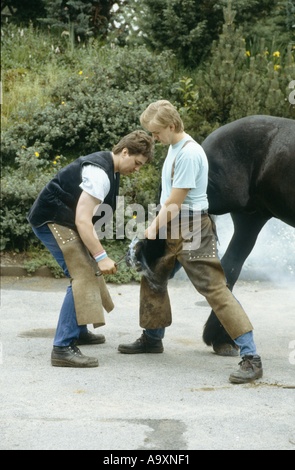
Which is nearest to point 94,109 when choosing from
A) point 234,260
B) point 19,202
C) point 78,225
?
point 19,202

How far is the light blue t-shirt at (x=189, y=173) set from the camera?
5.33 meters

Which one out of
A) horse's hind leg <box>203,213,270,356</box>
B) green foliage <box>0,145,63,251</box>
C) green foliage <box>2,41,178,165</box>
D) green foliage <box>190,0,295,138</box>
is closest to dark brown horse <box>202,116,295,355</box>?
horse's hind leg <box>203,213,270,356</box>

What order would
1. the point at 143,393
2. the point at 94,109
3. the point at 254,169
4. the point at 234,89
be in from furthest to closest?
the point at 94,109 → the point at 234,89 → the point at 254,169 → the point at 143,393

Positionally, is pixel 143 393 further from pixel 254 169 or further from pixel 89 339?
pixel 254 169

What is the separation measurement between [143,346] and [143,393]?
96 centimetres

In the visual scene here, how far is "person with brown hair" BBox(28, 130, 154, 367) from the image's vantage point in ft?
18.2

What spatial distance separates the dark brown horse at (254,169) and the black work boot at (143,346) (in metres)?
0.44

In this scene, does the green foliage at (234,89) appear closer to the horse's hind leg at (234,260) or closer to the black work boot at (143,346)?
the horse's hind leg at (234,260)

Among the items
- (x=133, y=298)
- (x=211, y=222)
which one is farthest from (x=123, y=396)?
(x=133, y=298)

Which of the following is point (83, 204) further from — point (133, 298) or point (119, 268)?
point (119, 268)

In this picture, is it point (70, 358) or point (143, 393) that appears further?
point (70, 358)

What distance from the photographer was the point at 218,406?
4.89 metres

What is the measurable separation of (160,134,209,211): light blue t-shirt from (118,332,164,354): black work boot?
100 centimetres

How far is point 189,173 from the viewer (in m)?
5.33
